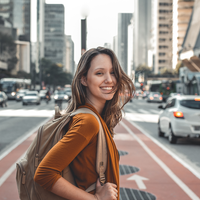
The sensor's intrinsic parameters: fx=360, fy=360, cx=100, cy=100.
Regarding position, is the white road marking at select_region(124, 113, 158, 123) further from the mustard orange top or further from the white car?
the mustard orange top

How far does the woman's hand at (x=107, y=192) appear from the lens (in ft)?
6.39

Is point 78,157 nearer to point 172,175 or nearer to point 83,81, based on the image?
point 83,81

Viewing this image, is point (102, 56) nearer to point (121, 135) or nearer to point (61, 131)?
point (61, 131)

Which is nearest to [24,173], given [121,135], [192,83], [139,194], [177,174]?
[139,194]

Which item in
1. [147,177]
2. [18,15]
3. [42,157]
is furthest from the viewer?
[18,15]

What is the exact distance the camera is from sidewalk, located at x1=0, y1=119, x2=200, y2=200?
5.61m

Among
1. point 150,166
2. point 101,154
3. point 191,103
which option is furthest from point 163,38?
point 101,154

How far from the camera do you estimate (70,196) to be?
1.91 m

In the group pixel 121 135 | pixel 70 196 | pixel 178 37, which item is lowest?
pixel 121 135

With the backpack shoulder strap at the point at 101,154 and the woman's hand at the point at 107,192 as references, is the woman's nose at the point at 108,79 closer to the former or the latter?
the backpack shoulder strap at the point at 101,154

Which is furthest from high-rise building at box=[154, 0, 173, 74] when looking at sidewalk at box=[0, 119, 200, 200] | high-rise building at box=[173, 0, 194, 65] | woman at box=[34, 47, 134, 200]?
woman at box=[34, 47, 134, 200]

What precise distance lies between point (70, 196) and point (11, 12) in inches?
5734

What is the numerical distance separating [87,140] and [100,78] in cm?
46

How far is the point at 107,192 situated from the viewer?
1.95 meters
